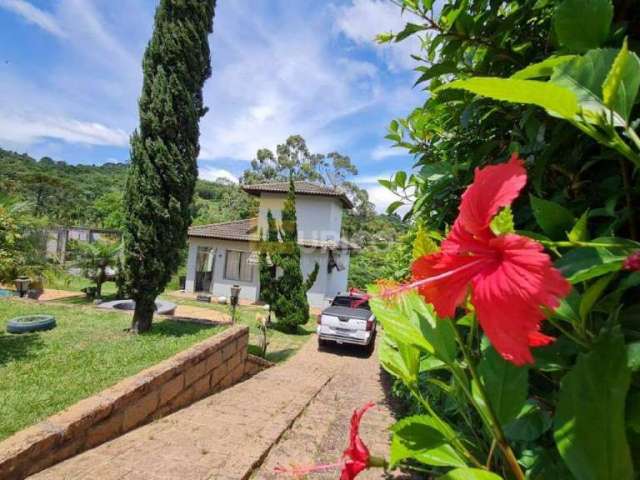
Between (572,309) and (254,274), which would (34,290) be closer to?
(254,274)

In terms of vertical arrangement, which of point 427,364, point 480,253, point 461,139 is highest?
point 461,139

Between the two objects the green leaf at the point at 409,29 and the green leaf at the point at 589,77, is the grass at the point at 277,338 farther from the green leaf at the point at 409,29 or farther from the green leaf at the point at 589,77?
the green leaf at the point at 589,77

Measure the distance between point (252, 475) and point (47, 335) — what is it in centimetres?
462

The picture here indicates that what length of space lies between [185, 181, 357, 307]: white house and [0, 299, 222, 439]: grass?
8432 mm

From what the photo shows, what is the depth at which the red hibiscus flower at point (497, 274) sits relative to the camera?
0.98ft

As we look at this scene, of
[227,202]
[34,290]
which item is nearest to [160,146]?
[34,290]

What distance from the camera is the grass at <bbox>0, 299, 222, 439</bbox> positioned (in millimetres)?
3299

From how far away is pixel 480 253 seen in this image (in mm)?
384

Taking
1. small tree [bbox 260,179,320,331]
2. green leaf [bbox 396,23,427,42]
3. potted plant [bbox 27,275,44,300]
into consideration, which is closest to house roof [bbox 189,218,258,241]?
small tree [bbox 260,179,320,331]

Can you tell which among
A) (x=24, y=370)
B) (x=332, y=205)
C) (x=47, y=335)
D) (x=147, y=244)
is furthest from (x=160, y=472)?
(x=332, y=205)

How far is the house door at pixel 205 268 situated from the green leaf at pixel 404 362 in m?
16.4

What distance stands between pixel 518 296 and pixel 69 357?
571 centimetres

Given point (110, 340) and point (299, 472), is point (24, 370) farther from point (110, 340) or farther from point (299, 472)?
point (299, 472)

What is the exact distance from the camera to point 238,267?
53.6 ft
